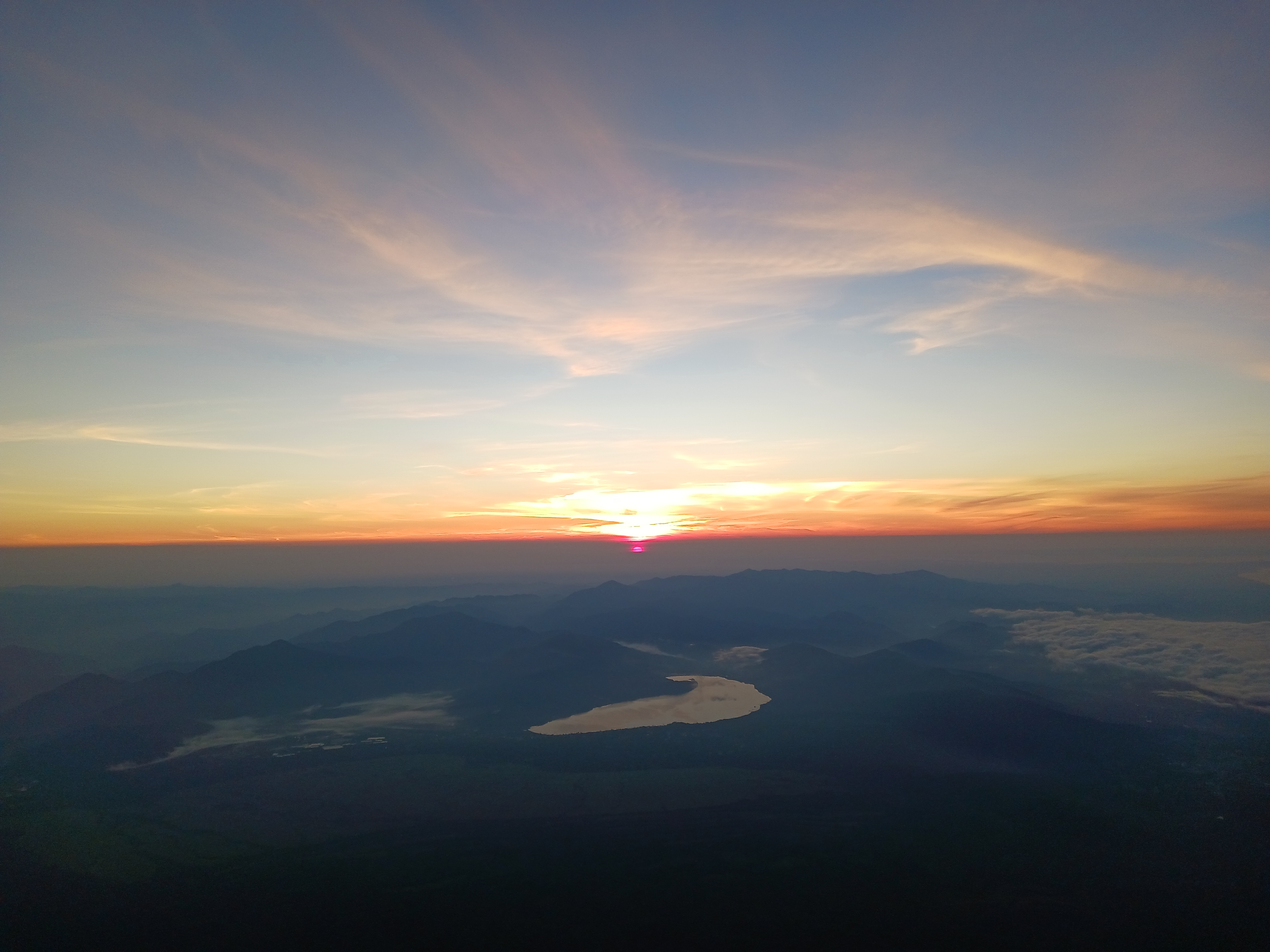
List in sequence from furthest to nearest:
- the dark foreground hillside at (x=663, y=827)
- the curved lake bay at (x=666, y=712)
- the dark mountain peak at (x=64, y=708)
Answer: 1. the curved lake bay at (x=666, y=712)
2. the dark mountain peak at (x=64, y=708)
3. the dark foreground hillside at (x=663, y=827)

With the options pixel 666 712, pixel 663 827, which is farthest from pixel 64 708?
pixel 663 827

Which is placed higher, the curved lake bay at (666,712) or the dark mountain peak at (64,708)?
the dark mountain peak at (64,708)

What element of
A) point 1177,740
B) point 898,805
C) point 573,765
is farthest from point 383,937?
point 1177,740

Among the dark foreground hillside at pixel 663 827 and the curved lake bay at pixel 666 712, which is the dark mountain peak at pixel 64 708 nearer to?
the dark foreground hillside at pixel 663 827

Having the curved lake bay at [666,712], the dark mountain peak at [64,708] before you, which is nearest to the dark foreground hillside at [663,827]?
the dark mountain peak at [64,708]

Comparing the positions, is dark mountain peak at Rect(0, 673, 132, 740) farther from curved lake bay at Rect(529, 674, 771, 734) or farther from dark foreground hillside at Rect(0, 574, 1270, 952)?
curved lake bay at Rect(529, 674, 771, 734)

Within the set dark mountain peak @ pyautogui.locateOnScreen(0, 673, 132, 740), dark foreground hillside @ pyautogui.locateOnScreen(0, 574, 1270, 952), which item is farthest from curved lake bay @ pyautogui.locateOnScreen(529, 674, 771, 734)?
dark mountain peak @ pyautogui.locateOnScreen(0, 673, 132, 740)

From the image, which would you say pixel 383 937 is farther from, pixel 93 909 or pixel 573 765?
pixel 573 765

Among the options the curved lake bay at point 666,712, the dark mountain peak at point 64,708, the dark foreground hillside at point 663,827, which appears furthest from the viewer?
the curved lake bay at point 666,712
